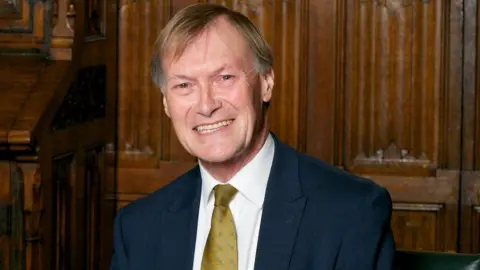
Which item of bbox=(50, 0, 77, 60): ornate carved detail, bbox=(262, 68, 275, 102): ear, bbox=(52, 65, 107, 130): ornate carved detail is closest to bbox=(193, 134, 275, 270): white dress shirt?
bbox=(262, 68, 275, 102): ear

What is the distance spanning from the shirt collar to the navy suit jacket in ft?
0.07

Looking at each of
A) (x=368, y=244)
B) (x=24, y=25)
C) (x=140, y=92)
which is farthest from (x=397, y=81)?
(x=368, y=244)

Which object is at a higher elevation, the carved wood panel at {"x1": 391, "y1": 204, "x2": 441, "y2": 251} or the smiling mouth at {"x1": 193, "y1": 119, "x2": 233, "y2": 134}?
the smiling mouth at {"x1": 193, "y1": 119, "x2": 233, "y2": 134}

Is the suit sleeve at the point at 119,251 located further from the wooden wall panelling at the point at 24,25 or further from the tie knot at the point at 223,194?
the wooden wall panelling at the point at 24,25

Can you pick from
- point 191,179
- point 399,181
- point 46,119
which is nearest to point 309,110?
point 399,181

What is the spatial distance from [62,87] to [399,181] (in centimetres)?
152

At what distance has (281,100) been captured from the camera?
4.60 metres

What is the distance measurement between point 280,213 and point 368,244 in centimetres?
20

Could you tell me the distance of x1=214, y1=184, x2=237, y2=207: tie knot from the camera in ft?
7.47

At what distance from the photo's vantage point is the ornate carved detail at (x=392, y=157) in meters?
4.54

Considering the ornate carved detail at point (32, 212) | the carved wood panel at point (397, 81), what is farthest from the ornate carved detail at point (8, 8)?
the carved wood panel at point (397, 81)

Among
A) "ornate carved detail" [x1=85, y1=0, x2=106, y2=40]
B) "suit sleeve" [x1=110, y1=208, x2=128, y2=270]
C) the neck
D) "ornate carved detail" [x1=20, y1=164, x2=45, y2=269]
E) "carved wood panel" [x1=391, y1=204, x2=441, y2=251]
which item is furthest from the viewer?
"carved wood panel" [x1=391, y1=204, x2=441, y2=251]

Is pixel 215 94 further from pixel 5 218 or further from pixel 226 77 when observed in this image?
pixel 5 218

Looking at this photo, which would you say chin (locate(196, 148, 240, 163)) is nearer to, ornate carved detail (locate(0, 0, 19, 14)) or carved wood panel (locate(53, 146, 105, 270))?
carved wood panel (locate(53, 146, 105, 270))
